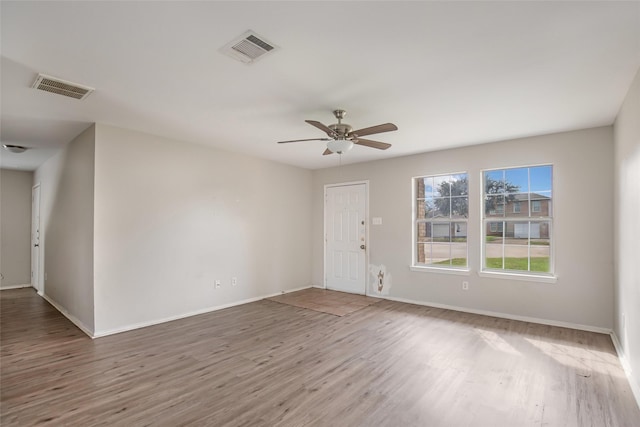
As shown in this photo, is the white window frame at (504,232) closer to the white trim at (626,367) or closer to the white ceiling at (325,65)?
the white trim at (626,367)

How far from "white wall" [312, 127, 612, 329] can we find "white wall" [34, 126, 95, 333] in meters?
4.43

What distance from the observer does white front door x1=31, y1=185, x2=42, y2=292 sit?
20.1 ft

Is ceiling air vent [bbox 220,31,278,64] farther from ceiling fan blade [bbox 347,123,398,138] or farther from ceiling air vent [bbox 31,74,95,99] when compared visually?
ceiling air vent [bbox 31,74,95,99]

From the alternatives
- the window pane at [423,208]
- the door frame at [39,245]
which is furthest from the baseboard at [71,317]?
the window pane at [423,208]

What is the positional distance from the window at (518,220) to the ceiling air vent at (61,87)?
5020mm

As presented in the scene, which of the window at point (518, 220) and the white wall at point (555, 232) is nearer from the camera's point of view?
the white wall at point (555, 232)

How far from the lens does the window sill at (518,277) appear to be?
4.11 meters

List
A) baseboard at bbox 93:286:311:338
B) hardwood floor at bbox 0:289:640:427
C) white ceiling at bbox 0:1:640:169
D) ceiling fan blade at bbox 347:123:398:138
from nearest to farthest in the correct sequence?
1. white ceiling at bbox 0:1:640:169
2. hardwood floor at bbox 0:289:640:427
3. ceiling fan blade at bbox 347:123:398:138
4. baseboard at bbox 93:286:311:338

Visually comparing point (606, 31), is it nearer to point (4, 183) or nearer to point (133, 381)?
point (133, 381)

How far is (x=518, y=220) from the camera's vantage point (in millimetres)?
4414

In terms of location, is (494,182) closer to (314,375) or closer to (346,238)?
(346,238)

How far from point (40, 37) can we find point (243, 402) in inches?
113

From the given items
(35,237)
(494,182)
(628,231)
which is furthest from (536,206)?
(35,237)

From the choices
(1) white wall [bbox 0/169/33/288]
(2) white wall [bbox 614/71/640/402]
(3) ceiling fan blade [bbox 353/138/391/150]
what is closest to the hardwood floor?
(2) white wall [bbox 614/71/640/402]
